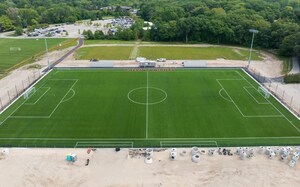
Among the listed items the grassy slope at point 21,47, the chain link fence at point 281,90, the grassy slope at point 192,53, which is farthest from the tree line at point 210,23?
the grassy slope at point 21,47

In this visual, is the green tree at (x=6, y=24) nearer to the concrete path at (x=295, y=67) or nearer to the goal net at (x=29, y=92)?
the goal net at (x=29, y=92)

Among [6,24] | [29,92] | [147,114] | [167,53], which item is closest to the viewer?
[147,114]

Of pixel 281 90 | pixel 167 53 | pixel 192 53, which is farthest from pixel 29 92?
pixel 281 90

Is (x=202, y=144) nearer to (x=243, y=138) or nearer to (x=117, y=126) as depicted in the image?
(x=243, y=138)

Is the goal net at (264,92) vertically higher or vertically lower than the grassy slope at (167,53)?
lower

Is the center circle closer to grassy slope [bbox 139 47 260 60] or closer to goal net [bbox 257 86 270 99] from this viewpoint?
goal net [bbox 257 86 270 99]

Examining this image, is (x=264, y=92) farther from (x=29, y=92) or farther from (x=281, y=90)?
(x=29, y=92)

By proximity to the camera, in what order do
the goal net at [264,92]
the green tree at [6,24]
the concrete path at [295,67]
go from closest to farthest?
the goal net at [264,92] < the concrete path at [295,67] < the green tree at [6,24]
